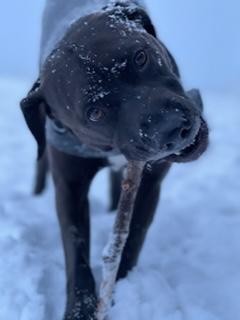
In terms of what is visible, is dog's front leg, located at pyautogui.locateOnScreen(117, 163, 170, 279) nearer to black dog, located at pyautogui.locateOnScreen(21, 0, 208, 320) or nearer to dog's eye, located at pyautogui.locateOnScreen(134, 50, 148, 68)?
black dog, located at pyautogui.locateOnScreen(21, 0, 208, 320)

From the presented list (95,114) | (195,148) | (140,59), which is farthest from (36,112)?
(195,148)

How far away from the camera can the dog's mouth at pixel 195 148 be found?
63.1 inches

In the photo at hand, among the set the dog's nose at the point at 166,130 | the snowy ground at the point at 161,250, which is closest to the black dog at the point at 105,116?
the dog's nose at the point at 166,130

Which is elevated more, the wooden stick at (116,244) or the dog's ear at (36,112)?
the dog's ear at (36,112)

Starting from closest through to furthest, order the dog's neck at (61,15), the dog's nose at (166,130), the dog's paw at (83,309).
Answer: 1. the dog's nose at (166,130)
2. the dog's paw at (83,309)
3. the dog's neck at (61,15)

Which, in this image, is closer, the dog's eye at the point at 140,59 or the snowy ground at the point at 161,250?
the dog's eye at the point at 140,59

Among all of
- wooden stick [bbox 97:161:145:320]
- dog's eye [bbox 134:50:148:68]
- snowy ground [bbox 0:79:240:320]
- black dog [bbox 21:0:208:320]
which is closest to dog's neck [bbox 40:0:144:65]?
black dog [bbox 21:0:208:320]

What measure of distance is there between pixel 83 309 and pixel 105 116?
570 mm

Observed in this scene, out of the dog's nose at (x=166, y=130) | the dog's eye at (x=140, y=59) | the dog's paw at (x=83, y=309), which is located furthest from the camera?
the dog's paw at (x=83, y=309)

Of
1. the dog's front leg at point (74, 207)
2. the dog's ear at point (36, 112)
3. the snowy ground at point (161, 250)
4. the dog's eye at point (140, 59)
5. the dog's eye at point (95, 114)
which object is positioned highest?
the dog's eye at point (140, 59)

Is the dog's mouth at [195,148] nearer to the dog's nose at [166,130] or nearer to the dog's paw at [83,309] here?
the dog's nose at [166,130]

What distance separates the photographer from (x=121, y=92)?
1569mm

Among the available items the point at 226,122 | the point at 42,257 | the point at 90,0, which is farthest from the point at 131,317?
the point at 226,122

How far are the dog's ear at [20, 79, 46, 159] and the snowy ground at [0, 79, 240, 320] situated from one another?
428 millimetres
